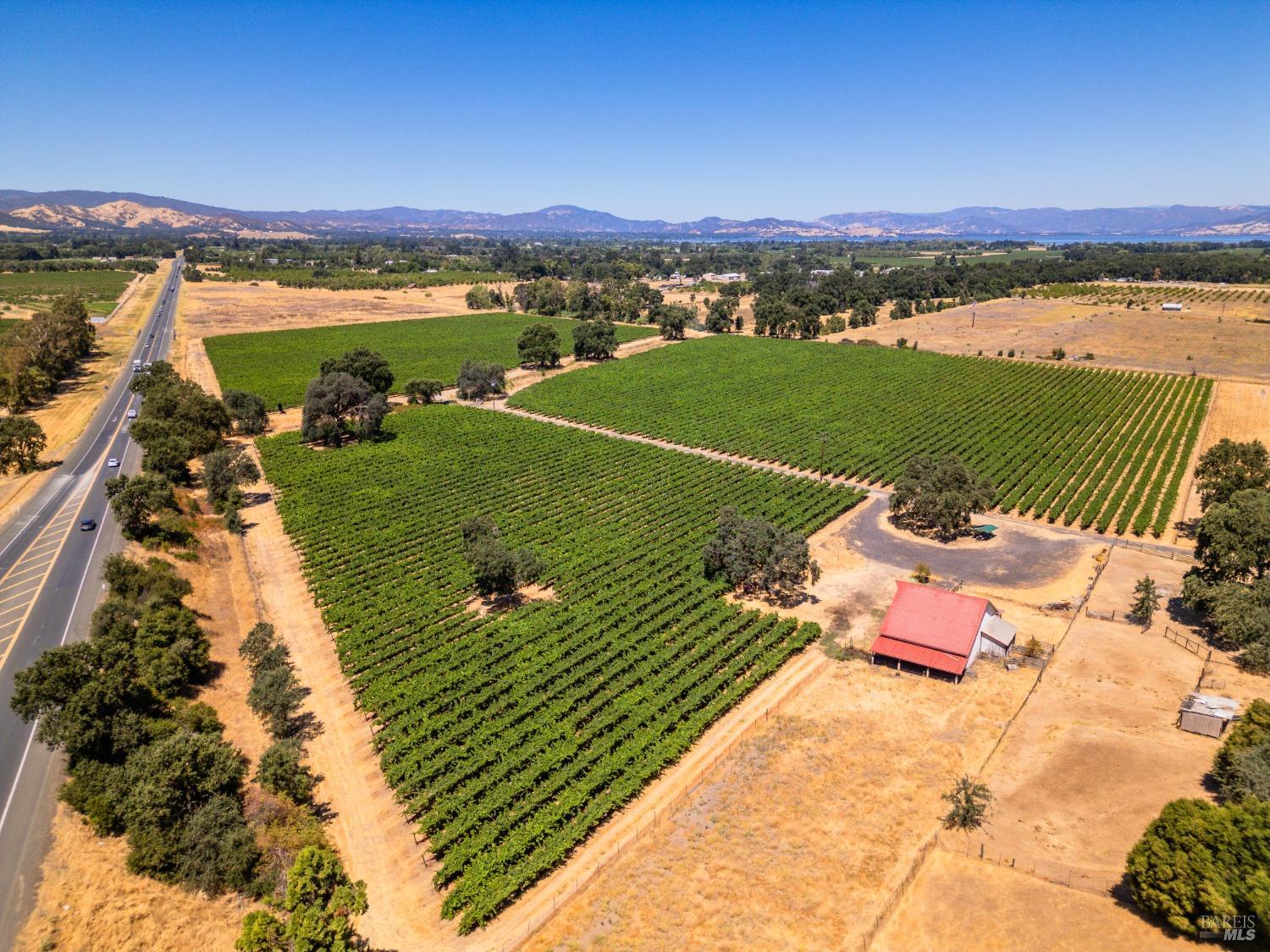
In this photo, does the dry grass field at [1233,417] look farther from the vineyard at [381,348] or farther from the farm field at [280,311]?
the farm field at [280,311]

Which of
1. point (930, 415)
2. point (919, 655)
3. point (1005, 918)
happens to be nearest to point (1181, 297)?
point (930, 415)

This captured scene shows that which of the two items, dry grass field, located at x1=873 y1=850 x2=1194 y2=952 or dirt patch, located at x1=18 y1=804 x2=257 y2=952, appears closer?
dirt patch, located at x1=18 y1=804 x2=257 y2=952

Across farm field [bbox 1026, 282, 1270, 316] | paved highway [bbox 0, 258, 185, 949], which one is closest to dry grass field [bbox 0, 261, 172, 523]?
paved highway [bbox 0, 258, 185, 949]

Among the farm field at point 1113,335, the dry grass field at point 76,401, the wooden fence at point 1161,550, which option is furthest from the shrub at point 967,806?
the farm field at point 1113,335

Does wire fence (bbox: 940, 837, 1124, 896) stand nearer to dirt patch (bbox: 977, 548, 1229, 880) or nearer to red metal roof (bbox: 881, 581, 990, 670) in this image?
dirt patch (bbox: 977, 548, 1229, 880)

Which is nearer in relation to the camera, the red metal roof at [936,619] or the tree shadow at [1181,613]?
the red metal roof at [936,619]

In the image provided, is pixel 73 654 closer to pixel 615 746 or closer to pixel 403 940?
pixel 403 940
